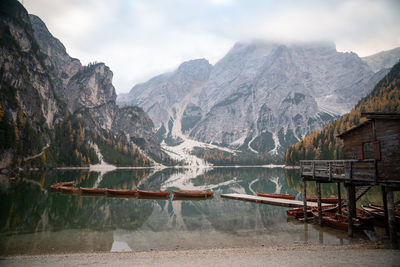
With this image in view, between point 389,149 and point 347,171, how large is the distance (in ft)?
14.9

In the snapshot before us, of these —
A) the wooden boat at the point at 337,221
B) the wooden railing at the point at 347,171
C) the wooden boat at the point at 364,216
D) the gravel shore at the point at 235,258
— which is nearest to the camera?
the gravel shore at the point at 235,258

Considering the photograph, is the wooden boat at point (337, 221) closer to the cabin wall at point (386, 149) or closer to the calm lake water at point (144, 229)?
the calm lake water at point (144, 229)

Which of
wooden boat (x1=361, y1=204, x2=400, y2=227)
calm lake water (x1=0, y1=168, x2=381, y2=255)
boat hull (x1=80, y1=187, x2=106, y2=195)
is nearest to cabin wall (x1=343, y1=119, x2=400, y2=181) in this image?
calm lake water (x1=0, y1=168, x2=381, y2=255)

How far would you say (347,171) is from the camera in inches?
862

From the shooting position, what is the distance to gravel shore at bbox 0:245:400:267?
14625 millimetres

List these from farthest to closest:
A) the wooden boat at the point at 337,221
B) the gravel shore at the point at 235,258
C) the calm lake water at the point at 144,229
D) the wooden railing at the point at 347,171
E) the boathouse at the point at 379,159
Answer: the wooden boat at the point at 337,221 < the calm lake water at the point at 144,229 < the wooden railing at the point at 347,171 < the boathouse at the point at 379,159 < the gravel shore at the point at 235,258

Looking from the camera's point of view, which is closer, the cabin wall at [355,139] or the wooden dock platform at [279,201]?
the cabin wall at [355,139]

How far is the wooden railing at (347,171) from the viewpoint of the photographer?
1931cm

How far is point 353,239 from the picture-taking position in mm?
21078

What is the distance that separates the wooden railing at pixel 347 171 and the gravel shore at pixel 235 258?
532 centimetres

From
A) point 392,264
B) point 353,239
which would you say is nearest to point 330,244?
point 353,239

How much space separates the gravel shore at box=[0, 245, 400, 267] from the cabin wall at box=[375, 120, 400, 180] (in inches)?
203

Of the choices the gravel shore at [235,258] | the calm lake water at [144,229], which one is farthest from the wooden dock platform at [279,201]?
the gravel shore at [235,258]

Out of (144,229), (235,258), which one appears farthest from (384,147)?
(144,229)
